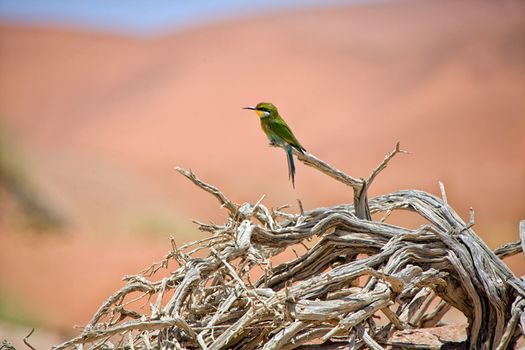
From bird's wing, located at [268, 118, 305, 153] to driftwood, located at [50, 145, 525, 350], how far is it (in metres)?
0.46

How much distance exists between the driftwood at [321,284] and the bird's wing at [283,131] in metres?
0.46

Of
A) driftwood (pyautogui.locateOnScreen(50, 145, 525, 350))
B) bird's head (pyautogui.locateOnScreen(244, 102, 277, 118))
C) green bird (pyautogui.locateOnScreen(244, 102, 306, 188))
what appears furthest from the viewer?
bird's head (pyautogui.locateOnScreen(244, 102, 277, 118))

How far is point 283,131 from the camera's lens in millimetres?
5078

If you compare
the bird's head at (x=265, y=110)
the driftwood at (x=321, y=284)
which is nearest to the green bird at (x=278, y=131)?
the bird's head at (x=265, y=110)

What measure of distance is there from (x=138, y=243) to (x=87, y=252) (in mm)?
1160

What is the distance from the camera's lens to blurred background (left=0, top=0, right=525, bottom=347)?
58.0 feet

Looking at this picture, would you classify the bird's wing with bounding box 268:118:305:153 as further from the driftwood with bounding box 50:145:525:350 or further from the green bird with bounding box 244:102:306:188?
the driftwood with bounding box 50:145:525:350

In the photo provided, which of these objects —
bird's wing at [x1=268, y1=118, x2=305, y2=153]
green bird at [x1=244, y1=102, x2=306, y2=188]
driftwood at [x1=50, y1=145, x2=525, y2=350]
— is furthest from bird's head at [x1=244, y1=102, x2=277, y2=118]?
driftwood at [x1=50, y1=145, x2=525, y2=350]

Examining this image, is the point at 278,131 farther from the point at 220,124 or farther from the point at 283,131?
the point at 220,124

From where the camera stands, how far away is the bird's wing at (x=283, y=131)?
5031 millimetres

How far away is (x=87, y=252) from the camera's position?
17.4 metres

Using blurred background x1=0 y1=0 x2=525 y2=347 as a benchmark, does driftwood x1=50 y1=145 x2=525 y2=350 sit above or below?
below

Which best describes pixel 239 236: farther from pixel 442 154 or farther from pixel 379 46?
pixel 379 46

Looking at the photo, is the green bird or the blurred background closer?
the green bird
